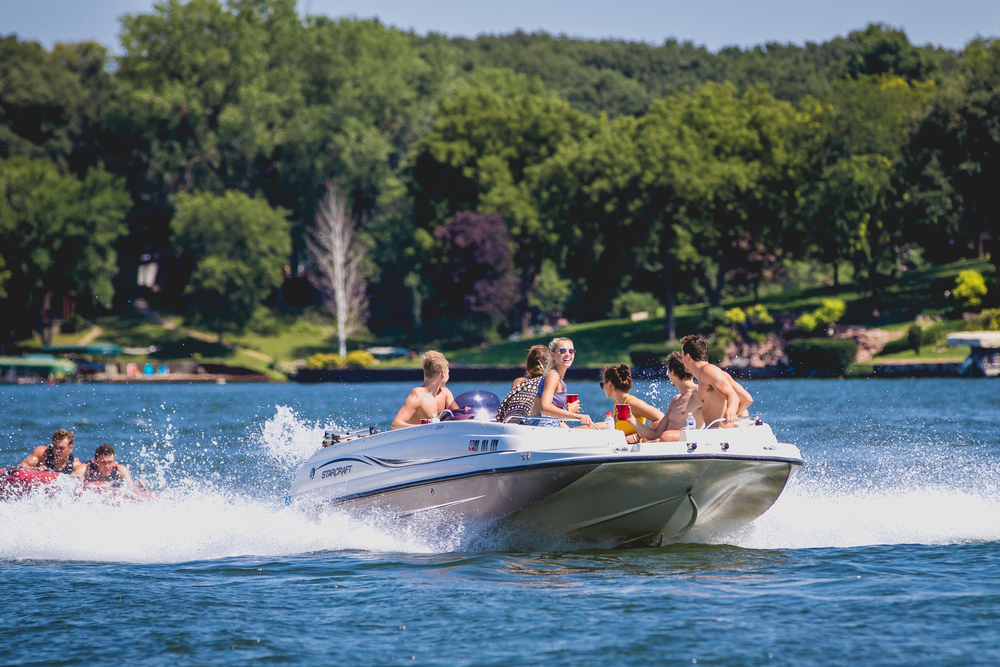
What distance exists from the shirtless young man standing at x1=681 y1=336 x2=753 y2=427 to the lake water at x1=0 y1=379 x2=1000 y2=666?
1.26m

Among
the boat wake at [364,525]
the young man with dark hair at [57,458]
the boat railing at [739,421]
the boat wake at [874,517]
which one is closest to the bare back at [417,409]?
the boat wake at [364,525]

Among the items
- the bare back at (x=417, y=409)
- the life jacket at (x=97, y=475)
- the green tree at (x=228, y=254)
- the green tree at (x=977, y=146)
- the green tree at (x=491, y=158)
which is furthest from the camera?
the green tree at (x=228, y=254)

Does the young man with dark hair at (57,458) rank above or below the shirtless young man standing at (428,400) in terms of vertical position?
below

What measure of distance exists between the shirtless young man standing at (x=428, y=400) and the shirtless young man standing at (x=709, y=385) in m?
2.34

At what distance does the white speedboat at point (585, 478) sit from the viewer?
9906mm

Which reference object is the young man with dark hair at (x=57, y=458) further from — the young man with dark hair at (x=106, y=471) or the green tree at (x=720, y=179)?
the green tree at (x=720, y=179)

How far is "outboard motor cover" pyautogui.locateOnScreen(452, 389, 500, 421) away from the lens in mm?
11055

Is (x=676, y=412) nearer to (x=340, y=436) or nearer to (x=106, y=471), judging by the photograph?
(x=340, y=436)

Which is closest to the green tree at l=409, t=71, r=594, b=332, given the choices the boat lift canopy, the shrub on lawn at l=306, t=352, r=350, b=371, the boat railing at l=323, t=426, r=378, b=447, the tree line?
the tree line

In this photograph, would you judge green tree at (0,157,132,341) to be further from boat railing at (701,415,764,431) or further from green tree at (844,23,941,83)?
boat railing at (701,415,764,431)

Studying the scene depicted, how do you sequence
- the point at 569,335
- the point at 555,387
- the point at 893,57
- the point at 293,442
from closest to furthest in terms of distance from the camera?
the point at 555,387
the point at 293,442
the point at 569,335
the point at 893,57

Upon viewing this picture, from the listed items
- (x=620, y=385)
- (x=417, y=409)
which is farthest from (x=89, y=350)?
(x=620, y=385)

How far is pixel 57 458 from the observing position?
14094mm

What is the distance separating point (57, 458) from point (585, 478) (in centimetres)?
727
